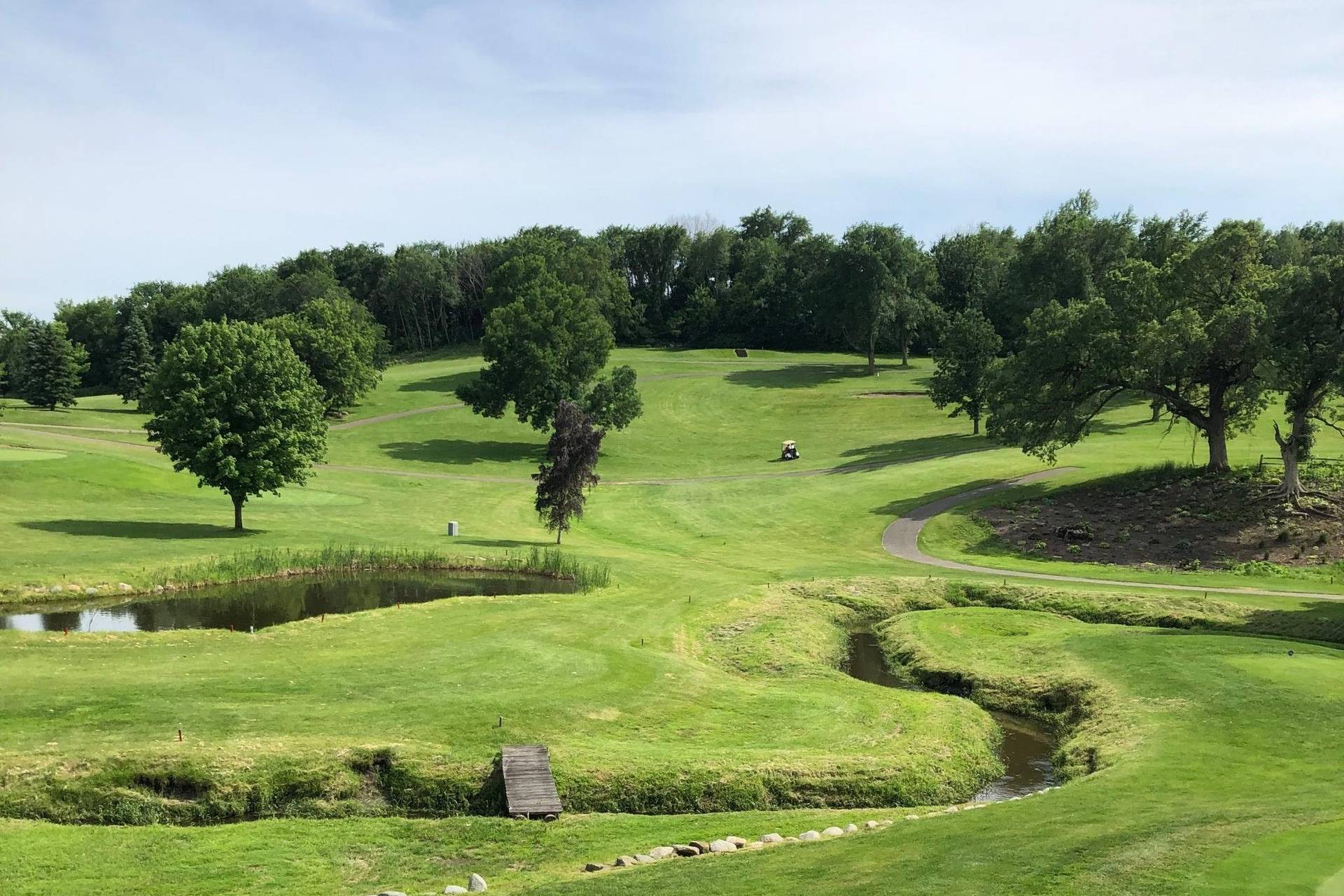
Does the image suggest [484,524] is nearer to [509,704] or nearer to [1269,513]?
[509,704]

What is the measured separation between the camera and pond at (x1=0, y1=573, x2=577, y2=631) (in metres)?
34.6

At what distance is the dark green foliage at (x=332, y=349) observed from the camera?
96562 millimetres

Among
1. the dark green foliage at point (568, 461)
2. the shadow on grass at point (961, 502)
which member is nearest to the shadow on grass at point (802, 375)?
the shadow on grass at point (961, 502)

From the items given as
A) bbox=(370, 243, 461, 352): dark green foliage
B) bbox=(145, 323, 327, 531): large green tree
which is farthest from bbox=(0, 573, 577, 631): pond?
bbox=(370, 243, 461, 352): dark green foliage

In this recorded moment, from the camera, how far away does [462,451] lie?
88625 mm

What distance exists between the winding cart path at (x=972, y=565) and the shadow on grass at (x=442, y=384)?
222ft

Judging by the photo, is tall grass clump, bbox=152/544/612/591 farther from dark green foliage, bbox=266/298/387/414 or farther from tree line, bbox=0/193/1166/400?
tree line, bbox=0/193/1166/400

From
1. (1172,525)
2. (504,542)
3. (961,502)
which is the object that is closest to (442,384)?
(504,542)

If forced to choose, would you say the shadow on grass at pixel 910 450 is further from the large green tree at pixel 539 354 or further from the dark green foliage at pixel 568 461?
the dark green foliage at pixel 568 461

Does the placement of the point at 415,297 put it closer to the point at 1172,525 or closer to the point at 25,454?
the point at 25,454

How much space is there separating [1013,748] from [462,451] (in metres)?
67.5

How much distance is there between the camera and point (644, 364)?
137 metres

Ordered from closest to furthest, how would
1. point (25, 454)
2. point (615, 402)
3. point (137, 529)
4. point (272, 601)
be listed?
1. point (272, 601)
2. point (137, 529)
3. point (25, 454)
4. point (615, 402)

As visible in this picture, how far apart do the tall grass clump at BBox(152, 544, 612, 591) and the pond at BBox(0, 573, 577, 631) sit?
43 centimetres
